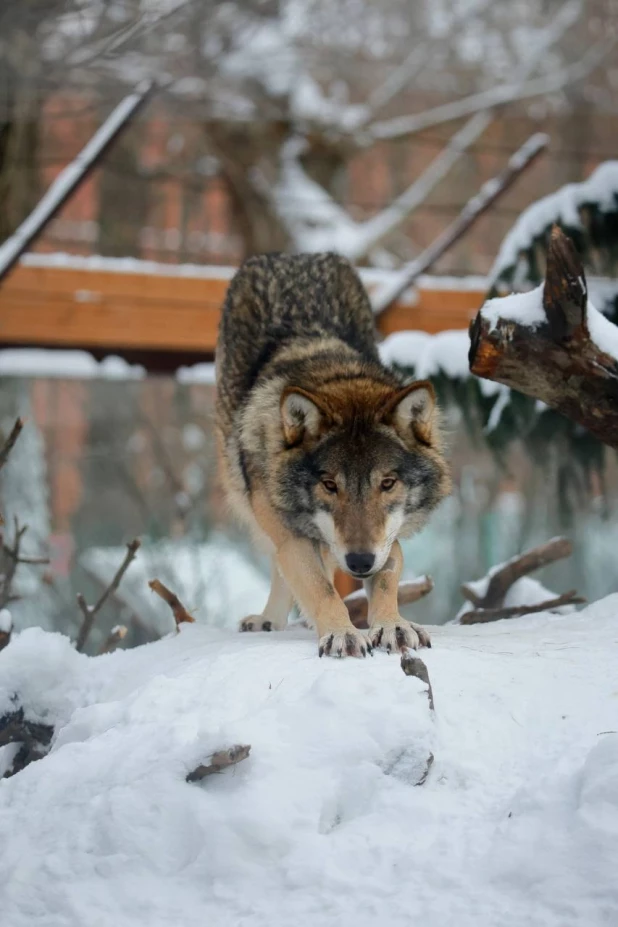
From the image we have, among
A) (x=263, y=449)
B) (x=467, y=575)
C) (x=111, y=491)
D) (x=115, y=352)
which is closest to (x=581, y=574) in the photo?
(x=467, y=575)

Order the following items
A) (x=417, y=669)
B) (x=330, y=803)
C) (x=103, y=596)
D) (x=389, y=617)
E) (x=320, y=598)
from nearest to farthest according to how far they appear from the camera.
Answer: (x=330, y=803) → (x=417, y=669) → (x=389, y=617) → (x=320, y=598) → (x=103, y=596)

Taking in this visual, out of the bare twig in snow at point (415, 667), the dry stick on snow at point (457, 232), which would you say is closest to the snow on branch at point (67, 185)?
the dry stick on snow at point (457, 232)

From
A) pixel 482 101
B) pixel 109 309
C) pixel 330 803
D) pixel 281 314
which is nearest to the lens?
pixel 330 803

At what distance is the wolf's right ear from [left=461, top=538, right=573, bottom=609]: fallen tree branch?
151 cm

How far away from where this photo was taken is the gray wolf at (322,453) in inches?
125

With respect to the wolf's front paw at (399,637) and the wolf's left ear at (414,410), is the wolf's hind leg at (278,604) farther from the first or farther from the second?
the wolf's front paw at (399,637)

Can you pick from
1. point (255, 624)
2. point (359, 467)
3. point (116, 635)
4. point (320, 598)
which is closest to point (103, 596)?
point (116, 635)

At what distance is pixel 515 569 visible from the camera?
4.60 metres

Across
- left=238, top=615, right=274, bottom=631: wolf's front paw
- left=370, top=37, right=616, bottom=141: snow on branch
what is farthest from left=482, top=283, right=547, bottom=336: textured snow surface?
left=370, top=37, right=616, bottom=141: snow on branch

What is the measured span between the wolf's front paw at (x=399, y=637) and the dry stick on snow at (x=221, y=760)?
839mm

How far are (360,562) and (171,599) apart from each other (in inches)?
49.7

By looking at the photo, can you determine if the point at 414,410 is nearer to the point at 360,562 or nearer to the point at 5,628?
the point at 360,562

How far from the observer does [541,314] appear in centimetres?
320

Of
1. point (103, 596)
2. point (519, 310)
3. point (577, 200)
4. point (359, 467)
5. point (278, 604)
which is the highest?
point (577, 200)
